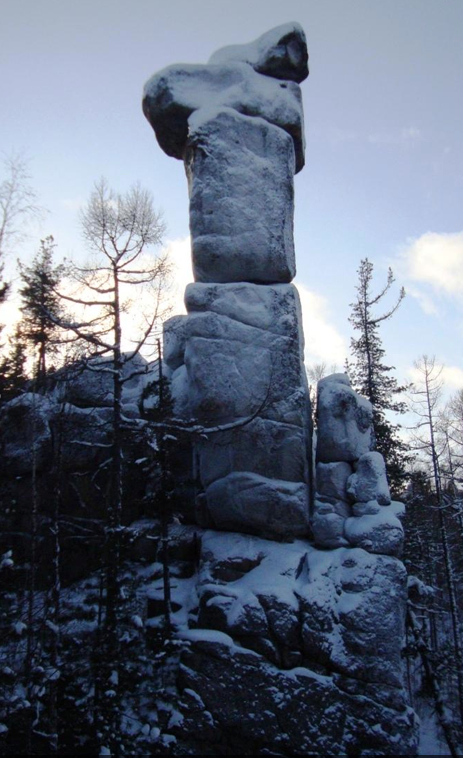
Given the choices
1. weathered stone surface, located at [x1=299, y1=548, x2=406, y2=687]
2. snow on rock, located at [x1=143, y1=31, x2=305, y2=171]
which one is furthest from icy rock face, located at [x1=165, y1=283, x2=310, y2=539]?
snow on rock, located at [x1=143, y1=31, x2=305, y2=171]

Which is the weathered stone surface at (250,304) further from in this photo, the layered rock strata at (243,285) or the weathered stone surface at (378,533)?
the weathered stone surface at (378,533)

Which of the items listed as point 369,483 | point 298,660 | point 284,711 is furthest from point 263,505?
point 284,711

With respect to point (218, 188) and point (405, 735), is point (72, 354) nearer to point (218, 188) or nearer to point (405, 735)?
point (218, 188)

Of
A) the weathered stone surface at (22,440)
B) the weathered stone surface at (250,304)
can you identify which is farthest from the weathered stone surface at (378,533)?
the weathered stone surface at (22,440)

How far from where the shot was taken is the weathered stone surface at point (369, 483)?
13258mm

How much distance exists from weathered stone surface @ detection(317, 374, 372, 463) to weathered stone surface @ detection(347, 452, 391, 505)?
0.44 meters

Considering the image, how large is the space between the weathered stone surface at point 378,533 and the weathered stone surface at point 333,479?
0.84 meters

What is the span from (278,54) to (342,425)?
36.4 ft

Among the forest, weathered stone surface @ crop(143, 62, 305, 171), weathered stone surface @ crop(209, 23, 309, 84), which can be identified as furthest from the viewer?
weathered stone surface @ crop(209, 23, 309, 84)

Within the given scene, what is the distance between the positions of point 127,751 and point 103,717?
0.78m

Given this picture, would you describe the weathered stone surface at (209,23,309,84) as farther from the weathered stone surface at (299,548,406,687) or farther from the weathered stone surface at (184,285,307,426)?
the weathered stone surface at (299,548,406,687)

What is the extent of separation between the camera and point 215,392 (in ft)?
44.5

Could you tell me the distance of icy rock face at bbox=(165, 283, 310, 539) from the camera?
525 inches

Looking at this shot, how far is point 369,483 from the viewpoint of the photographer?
1334 cm
